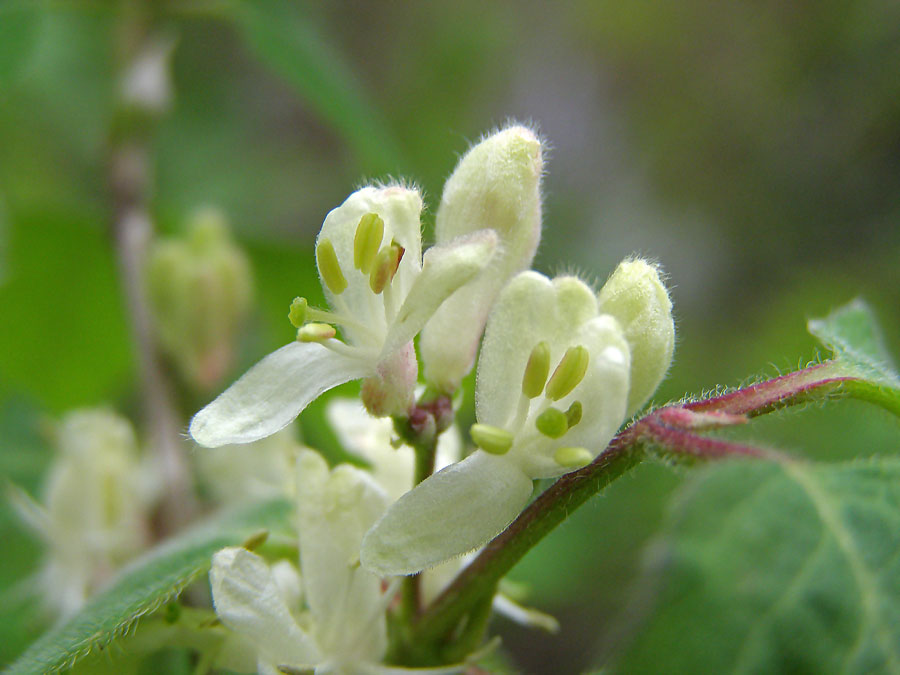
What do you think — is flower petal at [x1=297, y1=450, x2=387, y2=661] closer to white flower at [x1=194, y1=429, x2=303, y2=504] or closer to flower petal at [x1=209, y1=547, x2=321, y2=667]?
flower petal at [x1=209, y1=547, x2=321, y2=667]

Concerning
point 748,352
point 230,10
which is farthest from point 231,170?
point 748,352

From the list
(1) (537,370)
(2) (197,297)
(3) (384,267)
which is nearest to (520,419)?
(1) (537,370)

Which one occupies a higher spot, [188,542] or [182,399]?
[182,399]

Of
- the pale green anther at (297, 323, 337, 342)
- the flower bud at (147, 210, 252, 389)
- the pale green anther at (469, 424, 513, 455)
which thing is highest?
the flower bud at (147, 210, 252, 389)

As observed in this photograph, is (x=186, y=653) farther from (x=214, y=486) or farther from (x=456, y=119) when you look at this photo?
(x=456, y=119)

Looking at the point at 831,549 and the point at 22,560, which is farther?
the point at 22,560

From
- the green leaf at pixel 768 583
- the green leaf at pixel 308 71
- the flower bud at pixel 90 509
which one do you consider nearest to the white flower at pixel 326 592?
the green leaf at pixel 768 583

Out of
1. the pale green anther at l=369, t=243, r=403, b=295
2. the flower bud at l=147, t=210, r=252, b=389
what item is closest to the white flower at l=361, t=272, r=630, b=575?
the pale green anther at l=369, t=243, r=403, b=295
